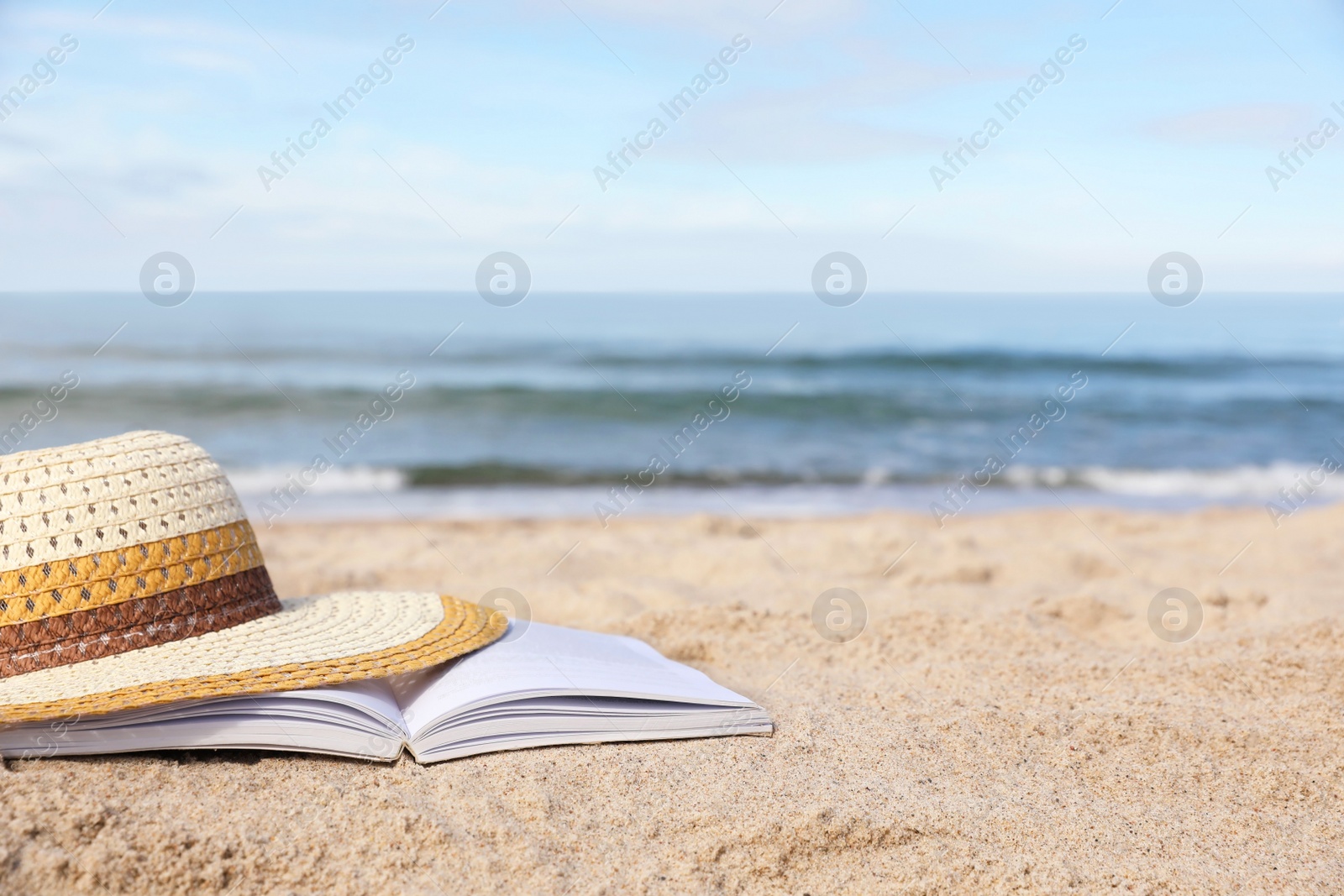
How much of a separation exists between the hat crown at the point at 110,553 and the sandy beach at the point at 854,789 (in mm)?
287

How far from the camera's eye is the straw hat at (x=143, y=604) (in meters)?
1.91

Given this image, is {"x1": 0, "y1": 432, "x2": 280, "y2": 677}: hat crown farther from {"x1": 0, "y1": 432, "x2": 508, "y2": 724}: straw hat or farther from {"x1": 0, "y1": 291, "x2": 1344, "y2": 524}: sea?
{"x1": 0, "y1": 291, "x2": 1344, "y2": 524}: sea

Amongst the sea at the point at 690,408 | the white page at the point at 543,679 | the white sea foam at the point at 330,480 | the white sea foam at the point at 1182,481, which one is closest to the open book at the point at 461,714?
the white page at the point at 543,679

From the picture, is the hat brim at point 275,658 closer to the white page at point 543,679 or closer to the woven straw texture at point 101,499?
the white page at point 543,679

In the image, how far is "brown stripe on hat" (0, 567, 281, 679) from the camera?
1.95 meters

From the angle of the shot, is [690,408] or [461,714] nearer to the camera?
[461,714]

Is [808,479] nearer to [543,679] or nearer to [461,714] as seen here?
[543,679]

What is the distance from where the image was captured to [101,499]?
204cm

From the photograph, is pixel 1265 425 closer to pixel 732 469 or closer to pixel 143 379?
pixel 732 469

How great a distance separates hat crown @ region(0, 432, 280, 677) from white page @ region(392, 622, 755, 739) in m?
0.52

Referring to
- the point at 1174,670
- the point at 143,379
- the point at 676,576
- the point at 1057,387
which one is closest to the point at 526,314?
the point at 143,379

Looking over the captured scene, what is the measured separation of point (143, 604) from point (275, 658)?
32 centimetres

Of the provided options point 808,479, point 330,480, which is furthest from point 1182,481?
point 330,480

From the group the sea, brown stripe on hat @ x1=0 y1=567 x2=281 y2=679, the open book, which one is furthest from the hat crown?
the sea
